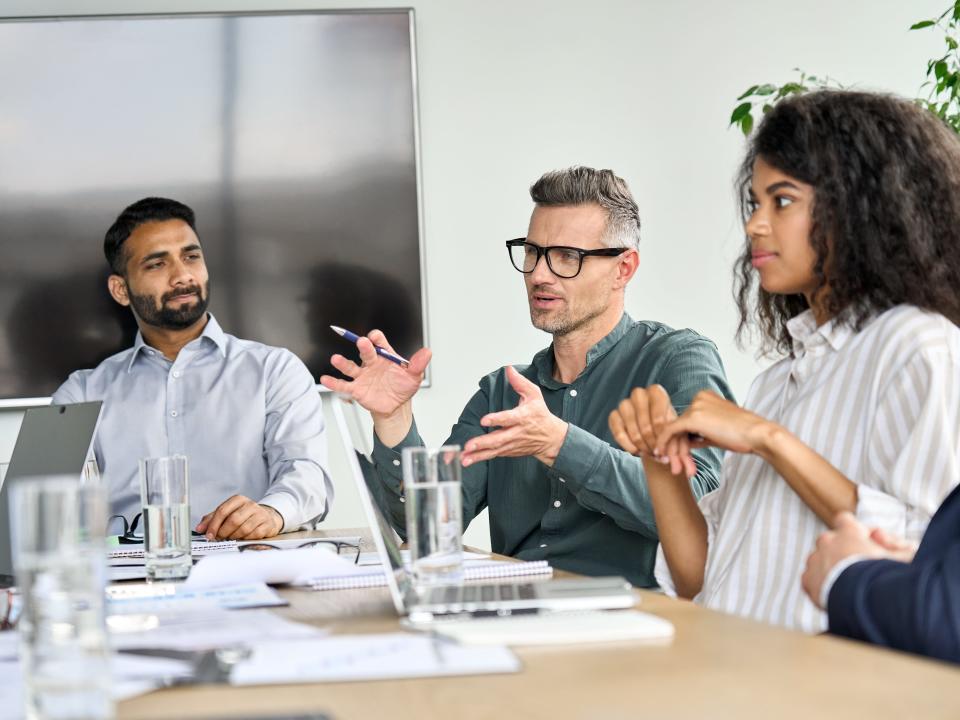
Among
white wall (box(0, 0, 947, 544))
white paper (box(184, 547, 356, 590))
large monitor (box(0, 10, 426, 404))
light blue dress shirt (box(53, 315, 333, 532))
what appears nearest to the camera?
white paper (box(184, 547, 356, 590))

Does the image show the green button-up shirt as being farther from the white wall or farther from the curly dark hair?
the white wall

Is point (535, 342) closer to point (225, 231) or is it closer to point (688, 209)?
point (688, 209)

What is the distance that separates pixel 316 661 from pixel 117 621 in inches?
14.5

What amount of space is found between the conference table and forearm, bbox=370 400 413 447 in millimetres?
1284

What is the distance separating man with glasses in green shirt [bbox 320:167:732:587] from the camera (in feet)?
6.91

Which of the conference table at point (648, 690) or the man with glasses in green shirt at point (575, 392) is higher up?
the man with glasses in green shirt at point (575, 392)

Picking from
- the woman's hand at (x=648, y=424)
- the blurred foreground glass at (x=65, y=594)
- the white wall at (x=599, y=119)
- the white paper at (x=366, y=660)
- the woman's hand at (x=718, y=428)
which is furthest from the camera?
the white wall at (x=599, y=119)

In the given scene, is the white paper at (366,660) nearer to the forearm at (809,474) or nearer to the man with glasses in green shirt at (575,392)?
the forearm at (809,474)

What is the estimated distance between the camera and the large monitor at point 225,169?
3281mm

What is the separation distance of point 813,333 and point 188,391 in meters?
1.83

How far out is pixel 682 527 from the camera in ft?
6.15

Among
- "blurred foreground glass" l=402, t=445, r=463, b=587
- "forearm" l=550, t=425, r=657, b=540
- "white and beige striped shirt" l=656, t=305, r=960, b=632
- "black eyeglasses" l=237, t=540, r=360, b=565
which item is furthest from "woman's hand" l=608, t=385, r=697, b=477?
"black eyeglasses" l=237, t=540, r=360, b=565

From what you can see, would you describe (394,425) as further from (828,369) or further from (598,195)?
(828,369)

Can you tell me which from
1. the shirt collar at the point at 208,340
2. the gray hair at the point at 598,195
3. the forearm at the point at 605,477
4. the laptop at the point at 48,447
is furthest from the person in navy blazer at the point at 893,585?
the shirt collar at the point at 208,340
